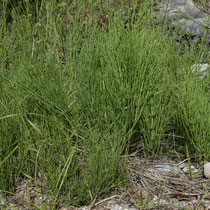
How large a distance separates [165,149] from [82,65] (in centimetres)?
84

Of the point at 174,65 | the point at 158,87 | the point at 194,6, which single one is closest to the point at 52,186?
the point at 158,87

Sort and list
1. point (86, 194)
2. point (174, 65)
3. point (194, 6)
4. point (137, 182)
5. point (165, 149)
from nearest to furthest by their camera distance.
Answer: point (86, 194) → point (137, 182) → point (165, 149) → point (174, 65) → point (194, 6)

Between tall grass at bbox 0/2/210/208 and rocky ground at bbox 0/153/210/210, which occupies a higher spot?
tall grass at bbox 0/2/210/208

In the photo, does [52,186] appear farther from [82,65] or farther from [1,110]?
[82,65]

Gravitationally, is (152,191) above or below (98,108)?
below

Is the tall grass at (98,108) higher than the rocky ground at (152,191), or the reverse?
the tall grass at (98,108)

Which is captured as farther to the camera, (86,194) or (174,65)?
(174,65)

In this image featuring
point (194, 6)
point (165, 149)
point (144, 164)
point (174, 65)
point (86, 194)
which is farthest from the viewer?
point (194, 6)

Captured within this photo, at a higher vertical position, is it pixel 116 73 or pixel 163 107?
pixel 116 73

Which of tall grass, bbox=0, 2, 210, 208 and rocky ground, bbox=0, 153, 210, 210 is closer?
rocky ground, bbox=0, 153, 210, 210

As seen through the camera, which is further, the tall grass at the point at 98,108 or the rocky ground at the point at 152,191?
the tall grass at the point at 98,108

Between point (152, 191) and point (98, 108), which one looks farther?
point (98, 108)

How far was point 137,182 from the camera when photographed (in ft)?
6.62

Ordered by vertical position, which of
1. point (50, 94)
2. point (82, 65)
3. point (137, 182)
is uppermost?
point (82, 65)
